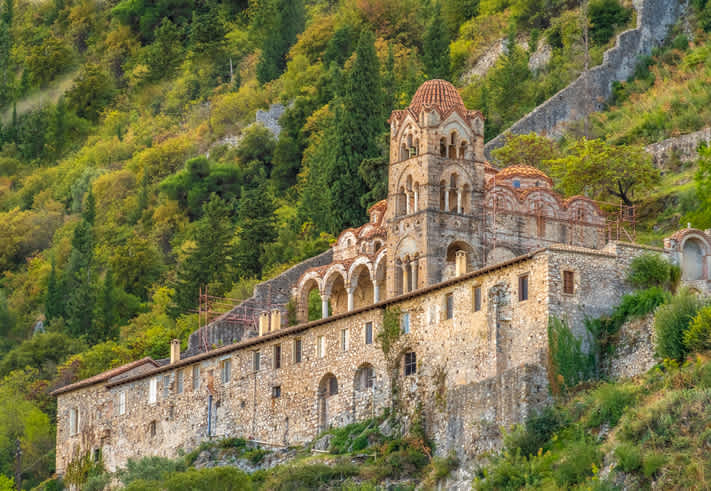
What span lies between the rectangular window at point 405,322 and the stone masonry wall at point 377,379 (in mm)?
261

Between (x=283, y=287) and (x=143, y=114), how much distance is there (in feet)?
194

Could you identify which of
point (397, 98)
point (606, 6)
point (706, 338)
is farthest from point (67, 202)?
point (706, 338)

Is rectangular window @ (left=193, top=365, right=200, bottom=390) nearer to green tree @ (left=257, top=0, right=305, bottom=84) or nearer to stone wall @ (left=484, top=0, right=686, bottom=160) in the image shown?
stone wall @ (left=484, top=0, right=686, bottom=160)

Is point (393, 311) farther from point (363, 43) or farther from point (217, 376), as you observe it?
point (363, 43)

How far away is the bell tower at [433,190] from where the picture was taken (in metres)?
71.1

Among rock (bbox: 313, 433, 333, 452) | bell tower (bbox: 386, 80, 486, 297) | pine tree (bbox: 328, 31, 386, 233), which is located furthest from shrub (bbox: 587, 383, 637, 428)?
pine tree (bbox: 328, 31, 386, 233)

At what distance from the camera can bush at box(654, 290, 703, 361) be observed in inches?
2238

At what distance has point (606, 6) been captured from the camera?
101 meters

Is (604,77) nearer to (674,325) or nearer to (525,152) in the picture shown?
(525,152)

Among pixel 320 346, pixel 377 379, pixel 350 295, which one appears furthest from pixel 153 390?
pixel 377 379

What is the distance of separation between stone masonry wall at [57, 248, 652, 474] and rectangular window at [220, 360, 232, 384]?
6 cm

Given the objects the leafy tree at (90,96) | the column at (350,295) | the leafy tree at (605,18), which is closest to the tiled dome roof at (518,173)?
the column at (350,295)

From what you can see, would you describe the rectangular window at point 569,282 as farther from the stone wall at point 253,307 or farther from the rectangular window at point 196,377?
the stone wall at point 253,307

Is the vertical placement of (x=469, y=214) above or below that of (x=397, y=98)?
below
